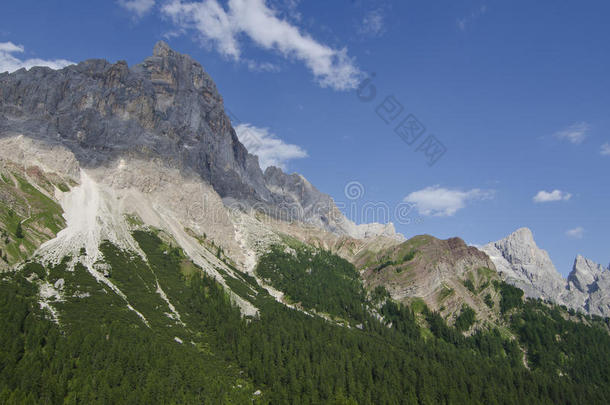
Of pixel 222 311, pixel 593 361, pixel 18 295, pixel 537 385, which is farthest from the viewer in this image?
pixel 593 361

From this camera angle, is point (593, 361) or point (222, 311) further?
point (593, 361)

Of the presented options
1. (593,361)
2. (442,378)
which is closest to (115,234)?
(442,378)

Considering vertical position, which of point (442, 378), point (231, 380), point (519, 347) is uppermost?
point (519, 347)

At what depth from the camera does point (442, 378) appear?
131250 millimetres

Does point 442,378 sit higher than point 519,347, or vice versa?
point 519,347

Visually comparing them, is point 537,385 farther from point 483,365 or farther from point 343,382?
point 343,382

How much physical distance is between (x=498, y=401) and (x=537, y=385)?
27.4 m

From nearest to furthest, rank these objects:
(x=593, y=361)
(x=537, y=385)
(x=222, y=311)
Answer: (x=537, y=385)
(x=222, y=311)
(x=593, y=361)

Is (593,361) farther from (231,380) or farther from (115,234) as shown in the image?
(115,234)

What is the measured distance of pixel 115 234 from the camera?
19038 cm

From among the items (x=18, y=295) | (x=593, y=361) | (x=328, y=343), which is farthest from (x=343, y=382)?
(x=593, y=361)

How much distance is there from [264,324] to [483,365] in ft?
271

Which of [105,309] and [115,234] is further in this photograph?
[115,234]

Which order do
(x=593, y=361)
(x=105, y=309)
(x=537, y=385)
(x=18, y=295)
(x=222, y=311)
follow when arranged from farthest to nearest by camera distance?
1. (x=593, y=361)
2. (x=222, y=311)
3. (x=537, y=385)
4. (x=105, y=309)
5. (x=18, y=295)
